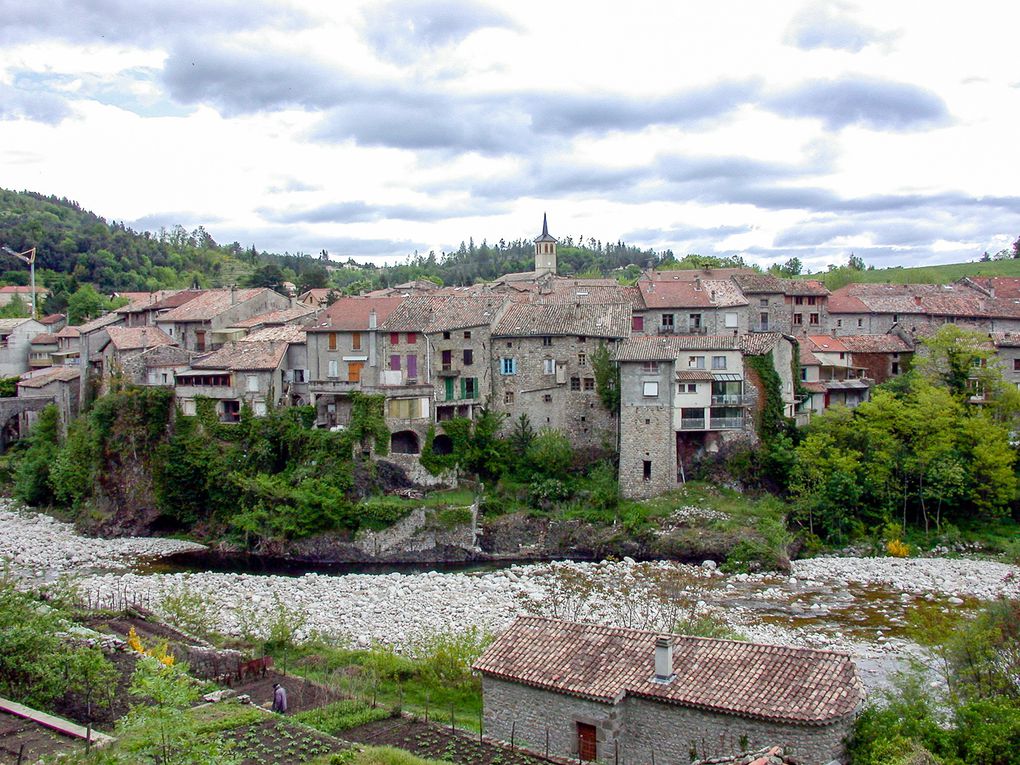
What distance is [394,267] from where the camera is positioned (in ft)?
583

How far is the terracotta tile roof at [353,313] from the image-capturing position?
50.5 metres

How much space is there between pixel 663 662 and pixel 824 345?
4096 centimetres

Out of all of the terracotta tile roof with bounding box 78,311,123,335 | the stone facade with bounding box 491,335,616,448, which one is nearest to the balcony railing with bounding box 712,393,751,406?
the stone facade with bounding box 491,335,616,448

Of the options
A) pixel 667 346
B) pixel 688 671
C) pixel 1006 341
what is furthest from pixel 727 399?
pixel 688 671

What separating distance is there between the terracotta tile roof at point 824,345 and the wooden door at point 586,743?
133 ft

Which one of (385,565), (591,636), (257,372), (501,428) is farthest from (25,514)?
(591,636)

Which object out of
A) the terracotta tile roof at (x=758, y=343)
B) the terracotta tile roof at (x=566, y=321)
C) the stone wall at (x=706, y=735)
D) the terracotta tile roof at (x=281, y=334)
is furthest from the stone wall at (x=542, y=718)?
the terracotta tile roof at (x=281, y=334)

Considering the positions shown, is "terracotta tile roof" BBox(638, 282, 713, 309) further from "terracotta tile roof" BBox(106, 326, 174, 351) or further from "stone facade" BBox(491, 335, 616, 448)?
"terracotta tile roof" BBox(106, 326, 174, 351)

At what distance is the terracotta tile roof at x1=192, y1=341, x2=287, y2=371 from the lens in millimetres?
51375

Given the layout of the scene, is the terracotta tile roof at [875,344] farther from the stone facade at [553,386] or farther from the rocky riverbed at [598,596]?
the rocky riverbed at [598,596]

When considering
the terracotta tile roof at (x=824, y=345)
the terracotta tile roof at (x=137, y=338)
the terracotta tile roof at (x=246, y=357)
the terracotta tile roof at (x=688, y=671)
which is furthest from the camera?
the terracotta tile roof at (x=137, y=338)

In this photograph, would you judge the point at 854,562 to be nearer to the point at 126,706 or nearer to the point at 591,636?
the point at 591,636

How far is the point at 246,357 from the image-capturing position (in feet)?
172

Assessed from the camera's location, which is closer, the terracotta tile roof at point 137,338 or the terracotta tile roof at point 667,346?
the terracotta tile roof at point 667,346
